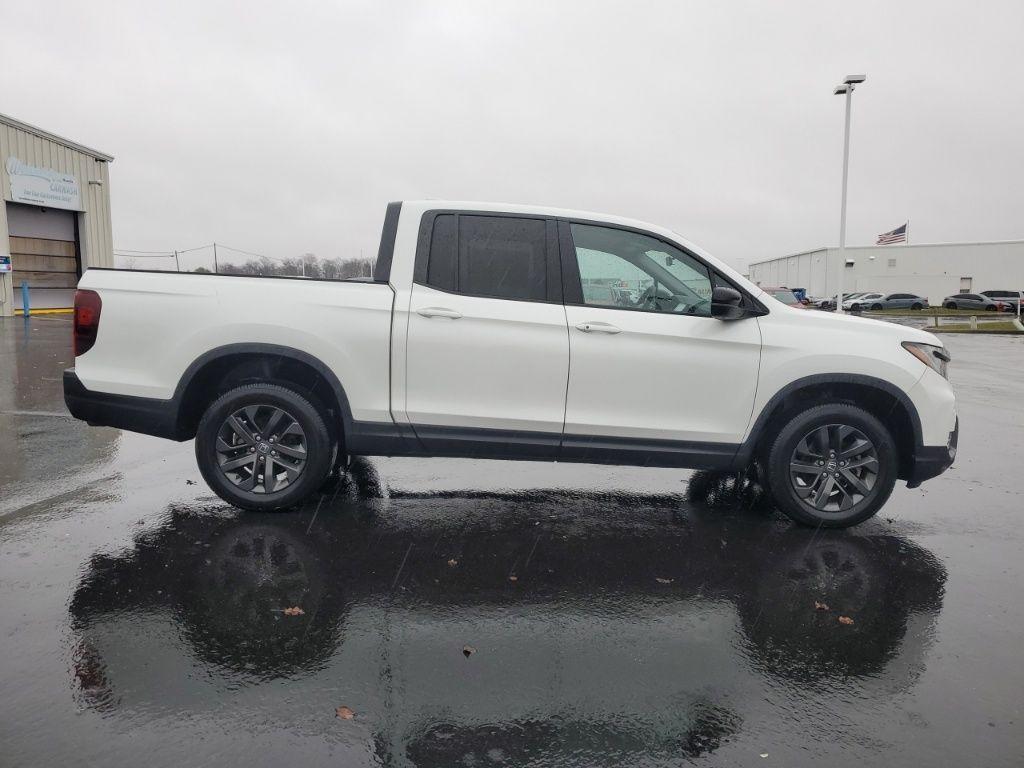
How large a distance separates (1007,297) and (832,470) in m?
64.9

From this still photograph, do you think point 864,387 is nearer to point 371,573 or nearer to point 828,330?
point 828,330

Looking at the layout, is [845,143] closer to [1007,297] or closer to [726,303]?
[726,303]

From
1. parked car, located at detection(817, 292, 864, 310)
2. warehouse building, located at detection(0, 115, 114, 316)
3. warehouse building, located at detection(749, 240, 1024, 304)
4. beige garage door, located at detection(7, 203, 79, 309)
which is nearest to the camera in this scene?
warehouse building, located at detection(0, 115, 114, 316)

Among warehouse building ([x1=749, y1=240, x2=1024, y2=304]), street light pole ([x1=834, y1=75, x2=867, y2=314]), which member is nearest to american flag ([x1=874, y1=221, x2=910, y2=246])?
warehouse building ([x1=749, y1=240, x2=1024, y2=304])

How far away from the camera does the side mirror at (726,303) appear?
4.51 metres

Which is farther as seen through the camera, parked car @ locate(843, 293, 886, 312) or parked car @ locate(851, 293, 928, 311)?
parked car @ locate(851, 293, 928, 311)

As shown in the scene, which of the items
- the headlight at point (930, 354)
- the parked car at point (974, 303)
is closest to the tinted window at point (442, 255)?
the headlight at point (930, 354)

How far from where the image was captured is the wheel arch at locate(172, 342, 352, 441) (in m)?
4.59

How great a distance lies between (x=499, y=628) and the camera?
3326 millimetres

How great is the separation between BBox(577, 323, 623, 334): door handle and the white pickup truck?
0.02 metres

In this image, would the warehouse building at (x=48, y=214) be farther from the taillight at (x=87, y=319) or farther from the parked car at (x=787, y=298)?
the parked car at (x=787, y=298)

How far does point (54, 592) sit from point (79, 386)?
5.28 feet

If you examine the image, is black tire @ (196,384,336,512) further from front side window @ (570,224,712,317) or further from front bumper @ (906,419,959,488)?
front bumper @ (906,419,959,488)

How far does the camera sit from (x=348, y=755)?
7.98ft
